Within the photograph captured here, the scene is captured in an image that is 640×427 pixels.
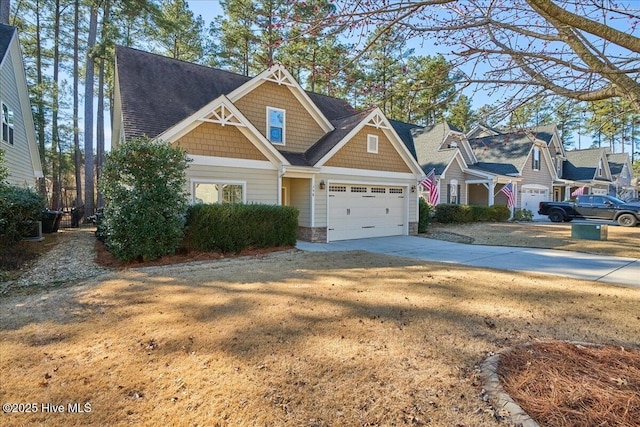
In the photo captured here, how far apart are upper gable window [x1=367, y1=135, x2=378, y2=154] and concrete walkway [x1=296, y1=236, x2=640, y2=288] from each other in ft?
12.2

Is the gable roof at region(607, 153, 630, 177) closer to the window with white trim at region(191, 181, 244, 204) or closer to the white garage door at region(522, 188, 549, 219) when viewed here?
the white garage door at region(522, 188, 549, 219)

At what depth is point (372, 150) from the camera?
14.2m

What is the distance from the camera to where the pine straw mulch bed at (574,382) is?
8.11 ft

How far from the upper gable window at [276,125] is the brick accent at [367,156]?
A: 2.55m

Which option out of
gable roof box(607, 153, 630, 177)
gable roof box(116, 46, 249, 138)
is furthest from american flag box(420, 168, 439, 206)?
gable roof box(607, 153, 630, 177)

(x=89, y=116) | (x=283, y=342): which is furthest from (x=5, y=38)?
(x=283, y=342)

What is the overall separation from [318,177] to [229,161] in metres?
3.35

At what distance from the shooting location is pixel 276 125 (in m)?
14.0

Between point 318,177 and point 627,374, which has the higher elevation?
point 318,177

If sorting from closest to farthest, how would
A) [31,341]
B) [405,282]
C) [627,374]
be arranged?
[627,374] < [31,341] < [405,282]

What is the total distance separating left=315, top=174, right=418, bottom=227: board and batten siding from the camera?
12859mm

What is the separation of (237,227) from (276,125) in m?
5.80

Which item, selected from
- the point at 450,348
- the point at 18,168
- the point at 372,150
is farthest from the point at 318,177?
the point at 18,168

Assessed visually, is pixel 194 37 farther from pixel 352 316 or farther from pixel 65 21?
pixel 352 316
